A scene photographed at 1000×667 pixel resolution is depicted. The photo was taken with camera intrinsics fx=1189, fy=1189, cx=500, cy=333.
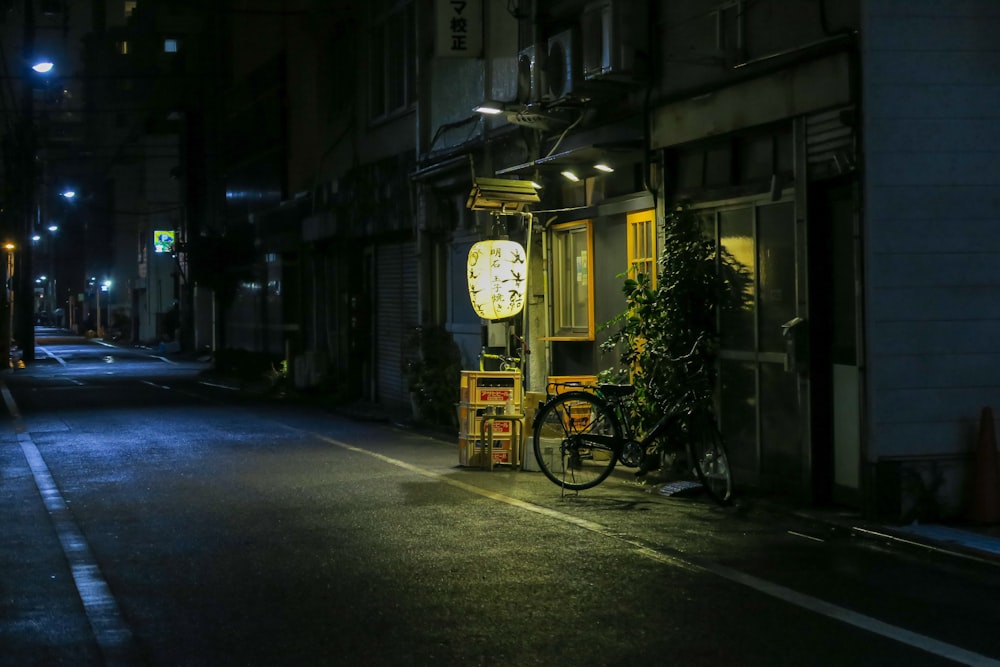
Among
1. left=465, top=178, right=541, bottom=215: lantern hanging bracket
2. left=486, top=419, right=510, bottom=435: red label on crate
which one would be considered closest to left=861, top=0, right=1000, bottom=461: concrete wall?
left=486, top=419, right=510, bottom=435: red label on crate

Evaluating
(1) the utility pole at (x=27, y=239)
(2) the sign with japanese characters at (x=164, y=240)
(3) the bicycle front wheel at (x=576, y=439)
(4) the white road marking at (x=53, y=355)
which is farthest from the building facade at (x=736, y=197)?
(2) the sign with japanese characters at (x=164, y=240)

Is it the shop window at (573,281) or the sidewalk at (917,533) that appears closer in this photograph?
the sidewalk at (917,533)

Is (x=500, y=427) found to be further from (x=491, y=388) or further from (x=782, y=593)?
(x=782, y=593)

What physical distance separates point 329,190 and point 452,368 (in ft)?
29.6

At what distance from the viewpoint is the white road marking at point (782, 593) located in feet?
20.3

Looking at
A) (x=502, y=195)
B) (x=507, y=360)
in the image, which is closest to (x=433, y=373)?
(x=507, y=360)

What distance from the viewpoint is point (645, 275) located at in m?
13.2

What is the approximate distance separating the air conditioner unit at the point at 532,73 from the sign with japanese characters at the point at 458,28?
297 centimetres

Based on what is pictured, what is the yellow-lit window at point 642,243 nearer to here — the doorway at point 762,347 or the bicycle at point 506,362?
the doorway at point 762,347

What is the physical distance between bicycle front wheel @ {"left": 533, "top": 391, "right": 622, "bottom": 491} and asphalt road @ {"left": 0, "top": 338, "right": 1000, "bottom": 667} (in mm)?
280

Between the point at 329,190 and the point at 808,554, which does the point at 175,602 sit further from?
the point at 329,190

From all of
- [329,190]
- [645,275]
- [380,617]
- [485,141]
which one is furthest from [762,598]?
[329,190]

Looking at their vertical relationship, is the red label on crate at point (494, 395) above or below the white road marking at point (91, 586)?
above

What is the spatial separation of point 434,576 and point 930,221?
5.28m
